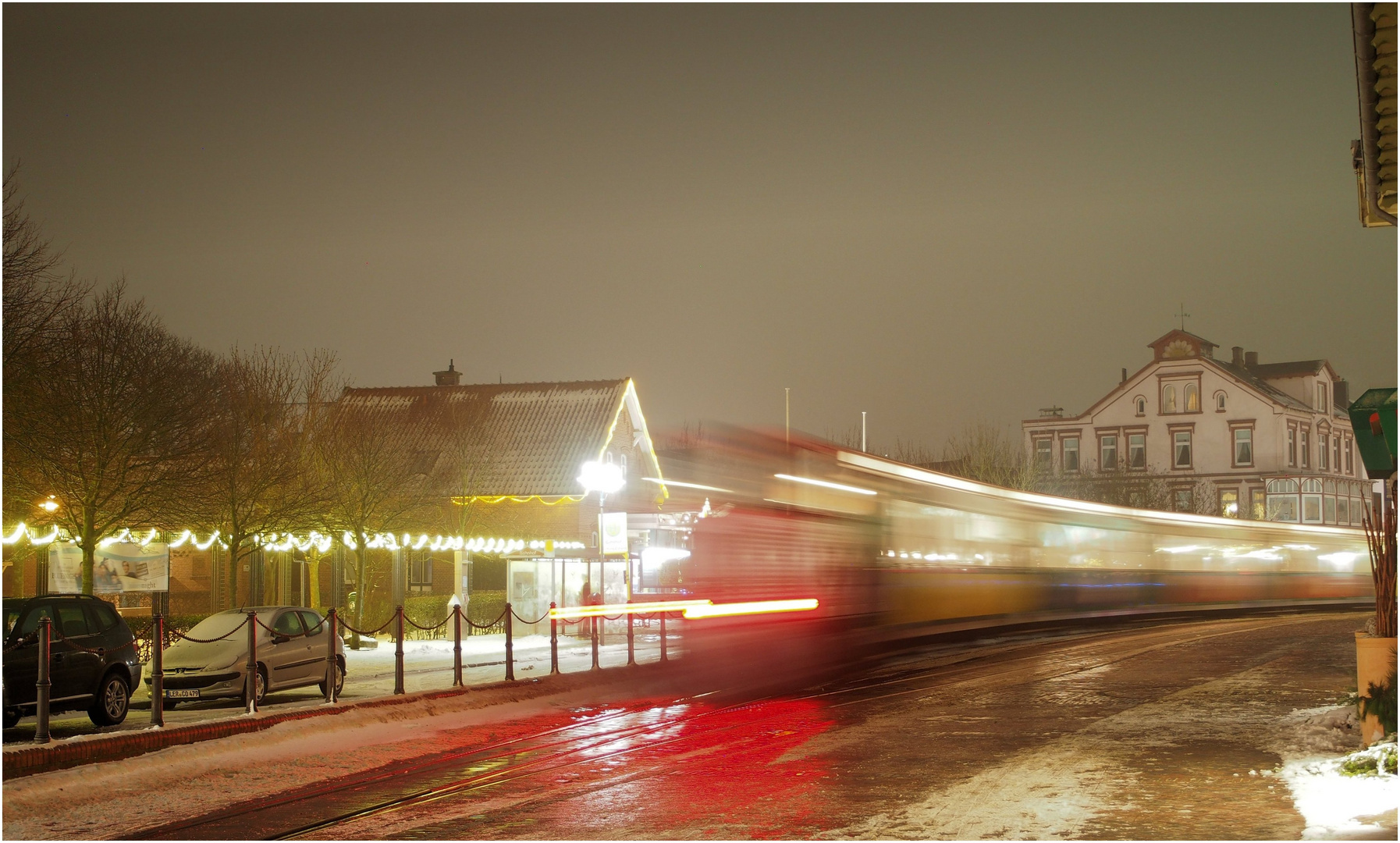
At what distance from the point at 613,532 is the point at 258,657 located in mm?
10103

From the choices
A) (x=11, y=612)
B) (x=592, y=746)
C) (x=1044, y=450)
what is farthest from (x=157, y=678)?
(x=1044, y=450)

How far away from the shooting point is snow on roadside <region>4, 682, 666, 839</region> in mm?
9844

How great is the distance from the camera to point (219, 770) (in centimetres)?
1193

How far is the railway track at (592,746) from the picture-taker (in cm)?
952

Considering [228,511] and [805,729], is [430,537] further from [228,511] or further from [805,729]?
[805,729]

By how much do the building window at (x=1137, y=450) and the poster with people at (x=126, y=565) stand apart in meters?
62.2

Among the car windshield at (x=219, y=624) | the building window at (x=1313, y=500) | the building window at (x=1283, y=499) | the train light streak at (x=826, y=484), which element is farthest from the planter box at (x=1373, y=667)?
the building window at (x=1313, y=500)

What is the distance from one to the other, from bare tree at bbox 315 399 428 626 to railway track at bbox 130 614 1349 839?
14.7 metres

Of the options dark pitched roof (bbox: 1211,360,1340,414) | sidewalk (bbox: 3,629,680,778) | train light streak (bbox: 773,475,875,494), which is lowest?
sidewalk (bbox: 3,629,680,778)

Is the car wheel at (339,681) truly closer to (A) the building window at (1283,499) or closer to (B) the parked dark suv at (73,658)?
(B) the parked dark suv at (73,658)

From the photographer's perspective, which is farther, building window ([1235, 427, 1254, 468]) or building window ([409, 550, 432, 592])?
building window ([1235, 427, 1254, 468])

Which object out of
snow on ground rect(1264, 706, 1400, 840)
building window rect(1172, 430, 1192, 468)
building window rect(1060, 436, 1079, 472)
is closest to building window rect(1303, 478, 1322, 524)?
building window rect(1172, 430, 1192, 468)

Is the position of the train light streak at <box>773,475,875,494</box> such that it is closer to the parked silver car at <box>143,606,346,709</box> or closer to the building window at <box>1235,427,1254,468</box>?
the parked silver car at <box>143,606,346,709</box>

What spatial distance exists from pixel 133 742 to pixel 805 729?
22.3ft
